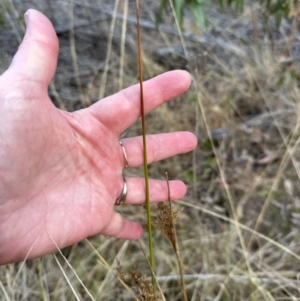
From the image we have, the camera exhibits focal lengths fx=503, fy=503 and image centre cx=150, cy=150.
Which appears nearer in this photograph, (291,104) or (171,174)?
(171,174)

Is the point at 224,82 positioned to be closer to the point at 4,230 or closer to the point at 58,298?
the point at 58,298

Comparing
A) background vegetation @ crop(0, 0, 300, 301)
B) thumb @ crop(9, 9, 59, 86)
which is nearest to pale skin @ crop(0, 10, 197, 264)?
thumb @ crop(9, 9, 59, 86)

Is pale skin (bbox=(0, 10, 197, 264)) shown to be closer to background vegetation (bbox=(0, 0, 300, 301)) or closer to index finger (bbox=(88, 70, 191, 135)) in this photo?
index finger (bbox=(88, 70, 191, 135))

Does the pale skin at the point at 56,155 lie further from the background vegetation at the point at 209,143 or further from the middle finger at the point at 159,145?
the background vegetation at the point at 209,143

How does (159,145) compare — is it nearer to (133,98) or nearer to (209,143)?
(133,98)

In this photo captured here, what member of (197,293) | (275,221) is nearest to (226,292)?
(197,293)

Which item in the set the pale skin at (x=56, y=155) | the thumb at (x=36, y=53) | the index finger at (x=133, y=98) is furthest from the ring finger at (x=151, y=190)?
the thumb at (x=36, y=53)
